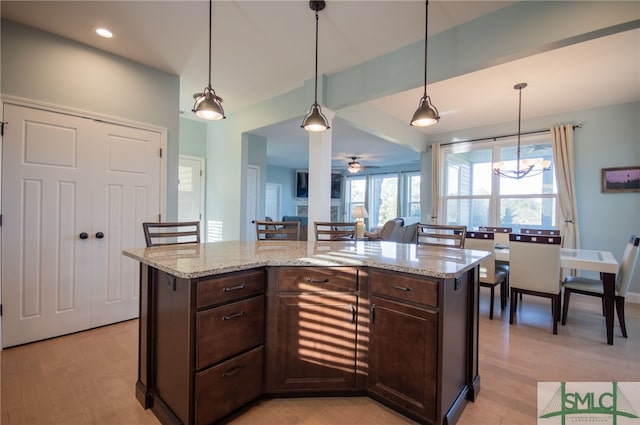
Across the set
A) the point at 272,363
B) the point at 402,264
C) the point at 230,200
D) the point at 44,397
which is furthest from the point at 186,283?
the point at 230,200

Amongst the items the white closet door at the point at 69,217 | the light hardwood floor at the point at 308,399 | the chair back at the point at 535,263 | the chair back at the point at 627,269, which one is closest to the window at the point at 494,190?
the chair back at the point at 535,263

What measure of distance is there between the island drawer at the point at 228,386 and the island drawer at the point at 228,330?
0.17ft

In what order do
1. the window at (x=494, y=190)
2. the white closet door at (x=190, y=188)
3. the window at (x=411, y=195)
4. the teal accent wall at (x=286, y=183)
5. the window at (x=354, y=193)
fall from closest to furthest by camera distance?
the window at (x=494, y=190)
the white closet door at (x=190, y=188)
the window at (x=411, y=195)
the teal accent wall at (x=286, y=183)
the window at (x=354, y=193)

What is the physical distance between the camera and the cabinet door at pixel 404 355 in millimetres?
1518

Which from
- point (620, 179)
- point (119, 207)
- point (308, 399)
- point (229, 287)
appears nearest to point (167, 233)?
point (229, 287)

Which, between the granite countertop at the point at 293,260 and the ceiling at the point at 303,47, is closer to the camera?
the granite countertop at the point at 293,260

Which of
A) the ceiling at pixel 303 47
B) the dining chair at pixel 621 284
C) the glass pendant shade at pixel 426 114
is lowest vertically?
the dining chair at pixel 621 284

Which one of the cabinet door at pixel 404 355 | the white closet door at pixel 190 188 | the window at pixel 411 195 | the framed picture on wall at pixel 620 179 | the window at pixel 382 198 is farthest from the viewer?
the window at pixel 382 198

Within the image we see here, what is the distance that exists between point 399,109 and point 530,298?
3265 mm

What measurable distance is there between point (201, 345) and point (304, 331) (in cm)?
57

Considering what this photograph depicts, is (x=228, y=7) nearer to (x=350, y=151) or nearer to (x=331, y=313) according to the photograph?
(x=331, y=313)

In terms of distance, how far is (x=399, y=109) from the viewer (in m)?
4.60

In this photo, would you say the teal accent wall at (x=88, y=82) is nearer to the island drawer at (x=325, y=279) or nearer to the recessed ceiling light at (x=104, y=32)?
the recessed ceiling light at (x=104, y=32)

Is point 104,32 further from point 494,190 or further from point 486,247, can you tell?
point 494,190
